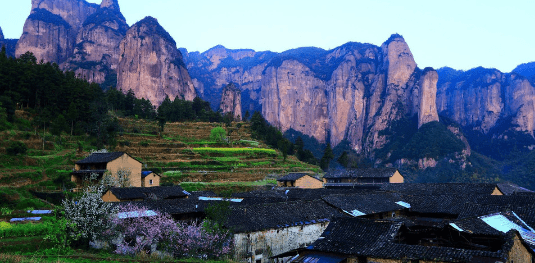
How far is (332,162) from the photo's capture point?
450 ft

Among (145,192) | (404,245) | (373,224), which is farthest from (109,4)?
(404,245)

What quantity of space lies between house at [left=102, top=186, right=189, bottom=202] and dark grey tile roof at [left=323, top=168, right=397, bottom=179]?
26921mm

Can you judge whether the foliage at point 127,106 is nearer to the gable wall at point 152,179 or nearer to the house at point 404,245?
the gable wall at point 152,179

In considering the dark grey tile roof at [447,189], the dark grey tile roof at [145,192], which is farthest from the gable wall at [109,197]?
the dark grey tile roof at [447,189]

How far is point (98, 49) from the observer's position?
167000mm

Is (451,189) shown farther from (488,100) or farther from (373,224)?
(488,100)

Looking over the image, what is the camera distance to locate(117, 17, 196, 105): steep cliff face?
15175 cm

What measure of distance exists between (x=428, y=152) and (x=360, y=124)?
56.2 metres

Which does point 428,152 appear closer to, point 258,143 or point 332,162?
point 332,162

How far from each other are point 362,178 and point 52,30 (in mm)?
162004

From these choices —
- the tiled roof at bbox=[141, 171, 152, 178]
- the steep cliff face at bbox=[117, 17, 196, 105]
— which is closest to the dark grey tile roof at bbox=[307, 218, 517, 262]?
the tiled roof at bbox=[141, 171, 152, 178]

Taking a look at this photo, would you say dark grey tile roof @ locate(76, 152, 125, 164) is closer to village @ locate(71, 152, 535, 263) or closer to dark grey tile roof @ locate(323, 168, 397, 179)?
village @ locate(71, 152, 535, 263)

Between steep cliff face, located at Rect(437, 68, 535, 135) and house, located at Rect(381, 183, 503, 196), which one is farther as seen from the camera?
steep cliff face, located at Rect(437, 68, 535, 135)

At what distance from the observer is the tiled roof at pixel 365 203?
30.0 meters
